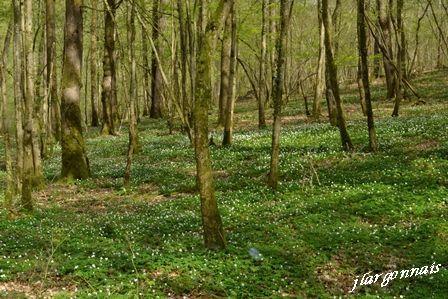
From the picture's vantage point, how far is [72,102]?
70.8 feet

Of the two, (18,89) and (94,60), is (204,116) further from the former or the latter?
(94,60)

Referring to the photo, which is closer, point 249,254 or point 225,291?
point 225,291

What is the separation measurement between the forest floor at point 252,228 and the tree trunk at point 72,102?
1.16m

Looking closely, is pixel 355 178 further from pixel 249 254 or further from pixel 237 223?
pixel 249 254

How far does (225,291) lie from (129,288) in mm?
2030

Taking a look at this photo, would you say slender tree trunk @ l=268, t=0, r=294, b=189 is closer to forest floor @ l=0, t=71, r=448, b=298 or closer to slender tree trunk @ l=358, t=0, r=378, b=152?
forest floor @ l=0, t=71, r=448, b=298

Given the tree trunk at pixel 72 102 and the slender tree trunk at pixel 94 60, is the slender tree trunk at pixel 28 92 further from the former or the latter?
the slender tree trunk at pixel 94 60

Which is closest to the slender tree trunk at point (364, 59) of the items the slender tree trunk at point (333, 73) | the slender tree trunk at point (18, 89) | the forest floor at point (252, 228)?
the slender tree trunk at point (333, 73)

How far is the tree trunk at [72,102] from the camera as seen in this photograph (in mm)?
21391

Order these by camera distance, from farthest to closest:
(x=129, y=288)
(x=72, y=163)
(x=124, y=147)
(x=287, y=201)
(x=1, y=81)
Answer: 1. (x=124, y=147)
2. (x=72, y=163)
3. (x=1, y=81)
4. (x=287, y=201)
5. (x=129, y=288)

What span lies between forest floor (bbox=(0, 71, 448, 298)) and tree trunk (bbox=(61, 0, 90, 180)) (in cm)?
116

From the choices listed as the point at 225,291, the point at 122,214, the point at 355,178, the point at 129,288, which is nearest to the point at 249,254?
the point at 225,291

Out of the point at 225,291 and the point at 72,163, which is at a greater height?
the point at 72,163

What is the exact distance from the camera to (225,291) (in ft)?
32.7
